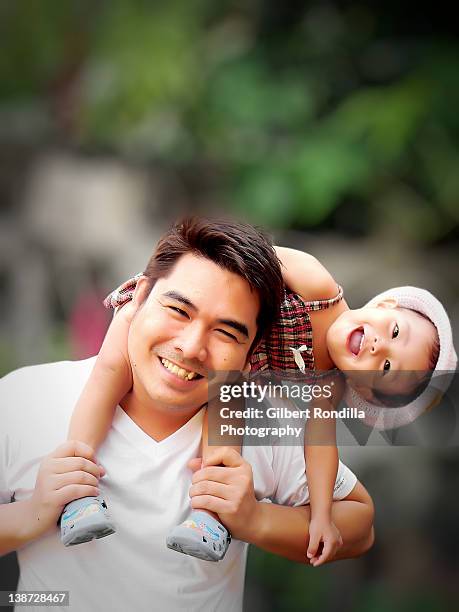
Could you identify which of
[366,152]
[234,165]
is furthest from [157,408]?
[366,152]

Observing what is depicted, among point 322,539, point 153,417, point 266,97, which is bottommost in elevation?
point 322,539

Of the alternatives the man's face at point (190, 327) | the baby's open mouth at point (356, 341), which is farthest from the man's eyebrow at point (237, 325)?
the baby's open mouth at point (356, 341)

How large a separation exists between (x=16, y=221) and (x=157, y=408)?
323 mm

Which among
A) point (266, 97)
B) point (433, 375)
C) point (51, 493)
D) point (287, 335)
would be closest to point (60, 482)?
point (51, 493)

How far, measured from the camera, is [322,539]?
2.48ft

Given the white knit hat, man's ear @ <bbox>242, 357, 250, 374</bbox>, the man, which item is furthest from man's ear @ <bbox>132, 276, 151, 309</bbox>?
the white knit hat

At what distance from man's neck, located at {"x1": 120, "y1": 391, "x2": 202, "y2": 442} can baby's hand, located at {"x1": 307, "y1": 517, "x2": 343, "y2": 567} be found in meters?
0.15

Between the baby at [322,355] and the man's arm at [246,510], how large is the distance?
0.01 meters

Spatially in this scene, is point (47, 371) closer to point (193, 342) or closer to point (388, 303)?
point (193, 342)

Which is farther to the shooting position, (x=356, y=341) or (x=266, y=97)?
(x=266, y=97)

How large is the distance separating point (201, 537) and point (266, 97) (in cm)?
60

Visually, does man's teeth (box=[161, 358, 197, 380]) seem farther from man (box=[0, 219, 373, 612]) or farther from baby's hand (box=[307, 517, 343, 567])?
baby's hand (box=[307, 517, 343, 567])

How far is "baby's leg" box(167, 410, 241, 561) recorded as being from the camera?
2.27 feet

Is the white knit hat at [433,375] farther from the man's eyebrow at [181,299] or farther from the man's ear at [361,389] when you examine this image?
the man's eyebrow at [181,299]
